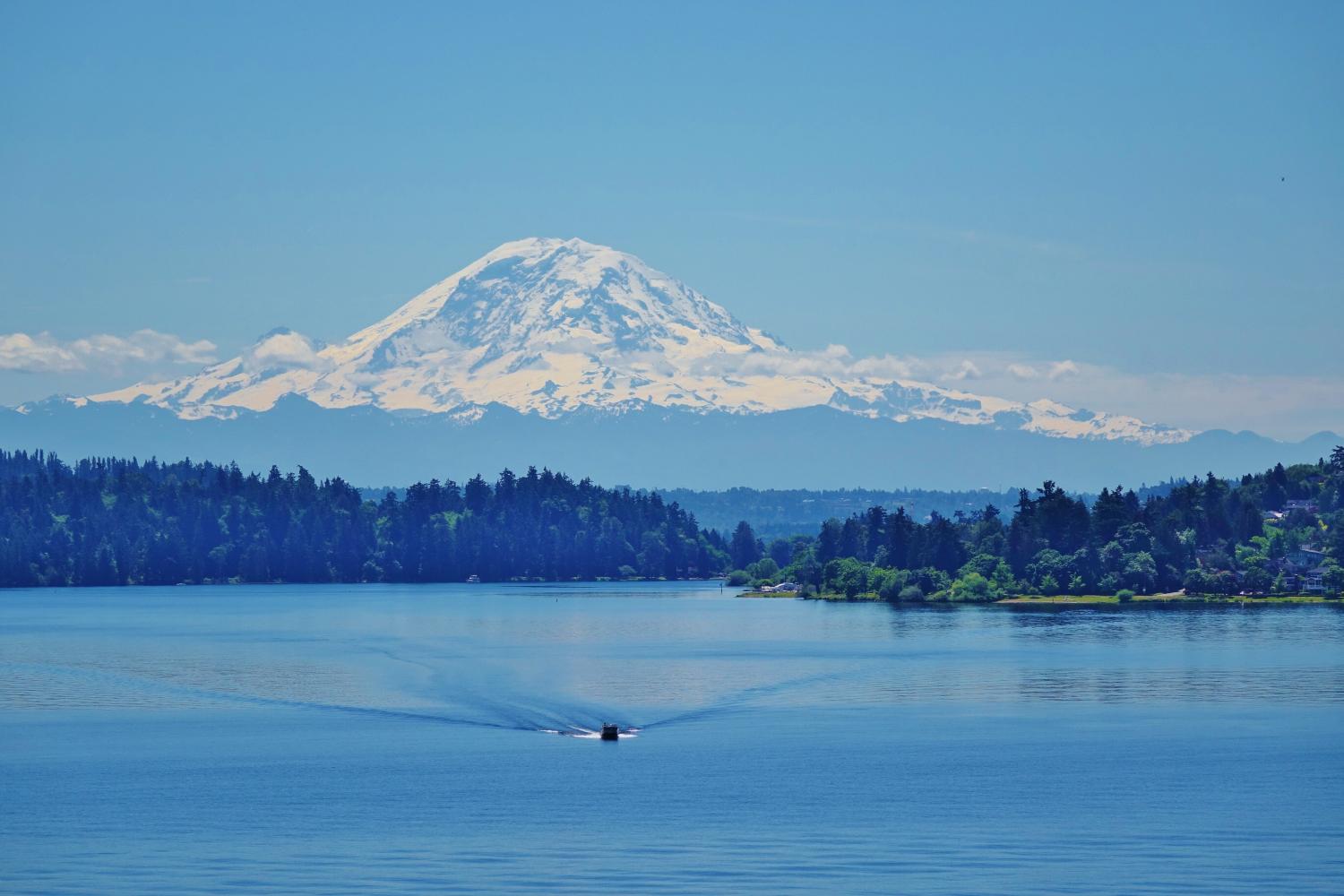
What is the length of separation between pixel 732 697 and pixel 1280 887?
50.5 meters

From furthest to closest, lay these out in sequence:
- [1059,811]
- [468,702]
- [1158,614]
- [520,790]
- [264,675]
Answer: [1158,614] → [264,675] → [468,702] → [520,790] → [1059,811]

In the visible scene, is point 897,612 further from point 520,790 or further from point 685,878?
point 685,878

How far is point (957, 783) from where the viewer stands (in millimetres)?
70438

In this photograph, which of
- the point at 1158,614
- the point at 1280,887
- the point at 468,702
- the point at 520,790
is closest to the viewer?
the point at 1280,887

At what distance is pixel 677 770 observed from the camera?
74.8 metres

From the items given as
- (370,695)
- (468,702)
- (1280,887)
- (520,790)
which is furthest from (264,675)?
(1280,887)

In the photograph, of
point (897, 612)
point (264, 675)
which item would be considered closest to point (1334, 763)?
point (264, 675)

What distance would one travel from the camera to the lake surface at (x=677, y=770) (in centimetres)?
5566

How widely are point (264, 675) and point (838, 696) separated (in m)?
38.2

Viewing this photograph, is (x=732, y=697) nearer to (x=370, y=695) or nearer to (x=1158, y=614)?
(x=370, y=695)

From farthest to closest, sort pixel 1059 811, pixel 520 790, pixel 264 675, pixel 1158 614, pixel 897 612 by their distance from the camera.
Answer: pixel 897 612, pixel 1158 614, pixel 264 675, pixel 520 790, pixel 1059 811

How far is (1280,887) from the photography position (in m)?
52.1

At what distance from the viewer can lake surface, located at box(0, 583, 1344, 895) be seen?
55.7 meters

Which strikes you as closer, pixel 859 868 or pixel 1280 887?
pixel 1280 887
